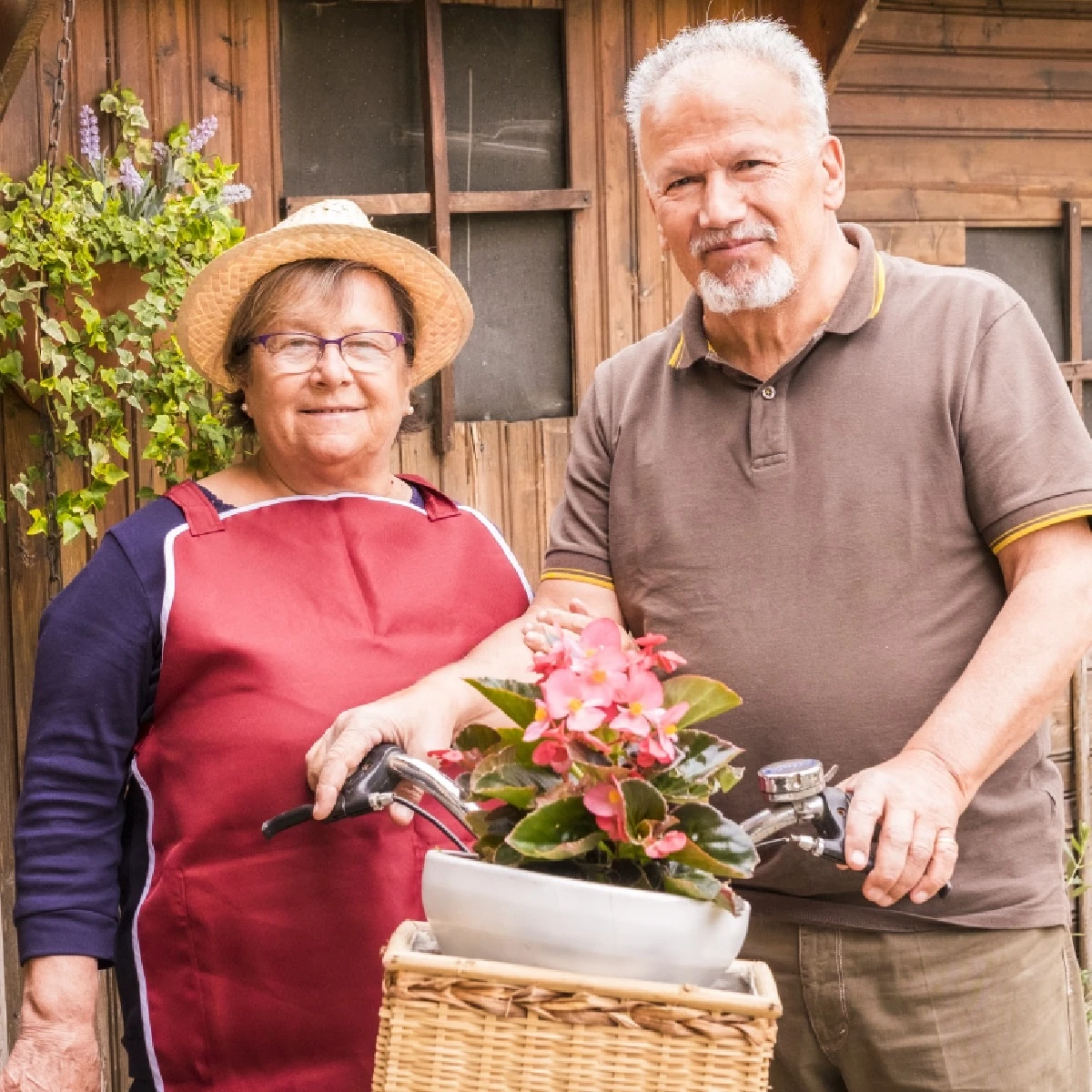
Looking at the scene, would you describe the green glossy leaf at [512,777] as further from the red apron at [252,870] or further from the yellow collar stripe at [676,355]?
the yellow collar stripe at [676,355]

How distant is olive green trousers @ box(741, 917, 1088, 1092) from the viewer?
7.08 ft

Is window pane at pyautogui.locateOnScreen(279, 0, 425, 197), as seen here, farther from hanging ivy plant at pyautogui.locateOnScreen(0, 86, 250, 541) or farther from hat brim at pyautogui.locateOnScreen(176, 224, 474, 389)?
hat brim at pyautogui.locateOnScreen(176, 224, 474, 389)

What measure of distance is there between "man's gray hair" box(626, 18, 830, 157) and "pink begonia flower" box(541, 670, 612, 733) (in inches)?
44.2

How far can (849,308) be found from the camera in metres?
2.26

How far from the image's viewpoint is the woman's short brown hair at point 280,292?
2.50 m

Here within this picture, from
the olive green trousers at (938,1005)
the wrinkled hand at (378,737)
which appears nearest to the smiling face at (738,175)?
the wrinkled hand at (378,737)

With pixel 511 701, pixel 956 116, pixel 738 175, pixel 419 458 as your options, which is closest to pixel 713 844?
pixel 511 701

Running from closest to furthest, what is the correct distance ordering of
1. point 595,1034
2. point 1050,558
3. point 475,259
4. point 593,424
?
1. point 595,1034
2. point 1050,558
3. point 593,424
4. point 475,259

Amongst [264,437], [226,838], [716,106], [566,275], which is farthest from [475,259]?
[226,838]

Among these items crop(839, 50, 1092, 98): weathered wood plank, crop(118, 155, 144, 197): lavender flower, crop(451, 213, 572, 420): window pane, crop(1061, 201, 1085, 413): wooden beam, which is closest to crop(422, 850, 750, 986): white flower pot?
crop(118, 155, 144, 197): lavender flower

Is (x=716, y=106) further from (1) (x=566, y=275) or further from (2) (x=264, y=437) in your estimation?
(1) (x=566, y=275)

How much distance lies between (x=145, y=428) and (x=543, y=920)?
2285 mm

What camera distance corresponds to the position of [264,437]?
2521 mm

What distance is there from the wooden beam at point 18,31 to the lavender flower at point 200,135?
2.76 feet
